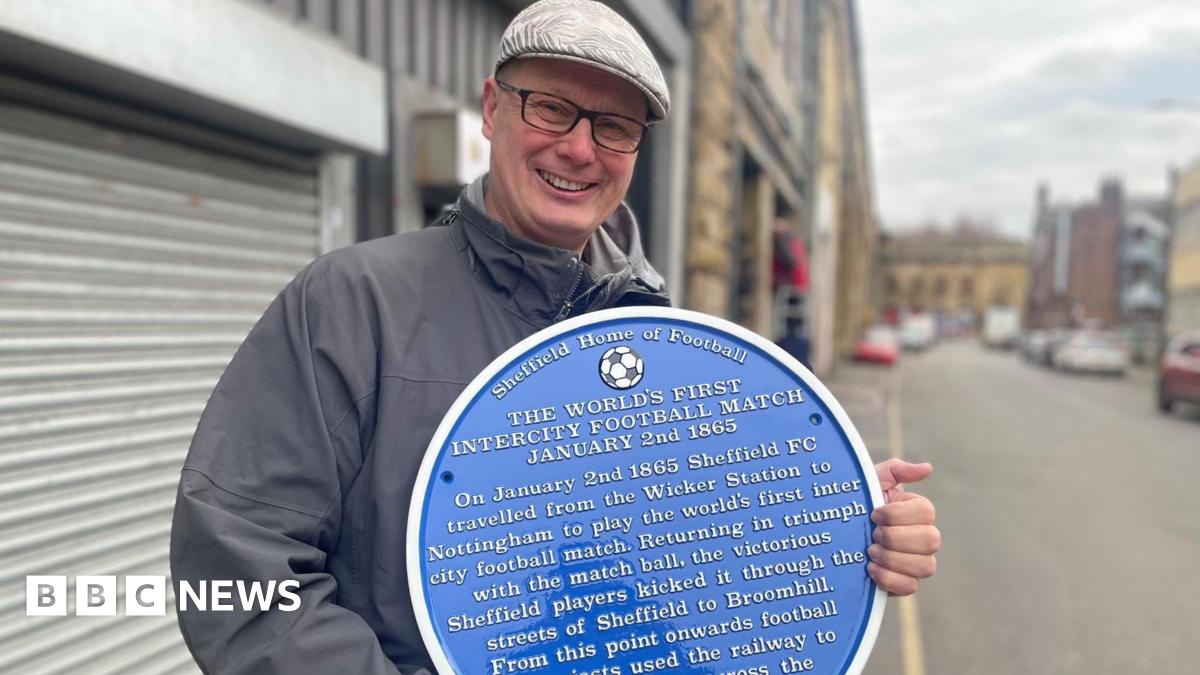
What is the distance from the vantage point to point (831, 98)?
2186cm

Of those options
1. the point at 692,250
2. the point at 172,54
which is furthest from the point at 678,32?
the point at 172,54

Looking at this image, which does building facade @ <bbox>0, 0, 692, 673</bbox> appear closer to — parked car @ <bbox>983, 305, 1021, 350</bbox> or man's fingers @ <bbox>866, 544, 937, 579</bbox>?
man's fingers @ <bbox>866, 544, 937, 579</bbox>

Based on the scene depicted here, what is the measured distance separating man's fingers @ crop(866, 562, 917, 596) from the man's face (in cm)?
87

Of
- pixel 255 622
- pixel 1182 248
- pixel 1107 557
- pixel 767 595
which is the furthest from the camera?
pixel 1182 248

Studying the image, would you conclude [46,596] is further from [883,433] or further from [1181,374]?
[1181,374]

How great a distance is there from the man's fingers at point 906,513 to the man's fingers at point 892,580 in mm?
88

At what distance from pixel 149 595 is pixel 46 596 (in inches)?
12.5

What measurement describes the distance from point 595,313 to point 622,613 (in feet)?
1.84

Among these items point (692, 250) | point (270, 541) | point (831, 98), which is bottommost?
point (270, 541)

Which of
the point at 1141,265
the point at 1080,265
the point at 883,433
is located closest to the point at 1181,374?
the point at 883,433

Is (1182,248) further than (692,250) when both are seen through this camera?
Yes

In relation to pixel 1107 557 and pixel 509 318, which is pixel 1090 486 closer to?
pixel 1107 557

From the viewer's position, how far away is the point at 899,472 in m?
1.58

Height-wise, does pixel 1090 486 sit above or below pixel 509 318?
below
